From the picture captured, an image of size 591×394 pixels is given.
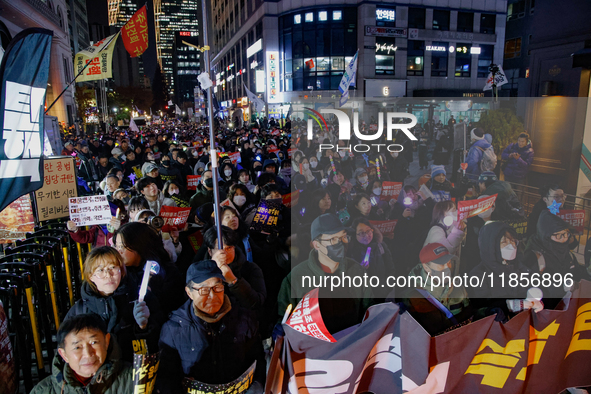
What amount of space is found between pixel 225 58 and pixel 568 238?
8002cm

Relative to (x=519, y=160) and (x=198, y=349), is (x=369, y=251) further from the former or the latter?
(x=519, y=160)

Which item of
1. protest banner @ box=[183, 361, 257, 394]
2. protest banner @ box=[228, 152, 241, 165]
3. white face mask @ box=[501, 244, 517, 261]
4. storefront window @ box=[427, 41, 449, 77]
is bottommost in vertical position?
protest banner @ box=[183, 361, 257, 394]

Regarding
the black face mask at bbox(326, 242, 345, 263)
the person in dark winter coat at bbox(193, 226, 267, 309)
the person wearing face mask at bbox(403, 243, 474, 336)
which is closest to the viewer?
the person wearing face mask at bbox(403, 243, 474, 336)

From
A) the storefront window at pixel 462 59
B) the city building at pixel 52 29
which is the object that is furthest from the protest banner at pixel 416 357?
Result: the storefront window at pixel 462 59

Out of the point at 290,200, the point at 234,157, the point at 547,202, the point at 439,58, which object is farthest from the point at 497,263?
the point at 439,58

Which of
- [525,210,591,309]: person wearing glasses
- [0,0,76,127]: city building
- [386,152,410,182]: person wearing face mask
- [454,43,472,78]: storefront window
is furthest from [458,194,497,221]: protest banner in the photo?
[454,43,472,78]: storefront window

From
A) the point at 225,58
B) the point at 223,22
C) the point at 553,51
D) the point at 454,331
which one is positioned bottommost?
the point at 454,331

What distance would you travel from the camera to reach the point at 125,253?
397 centimetres

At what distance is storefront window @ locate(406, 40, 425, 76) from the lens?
40750mm

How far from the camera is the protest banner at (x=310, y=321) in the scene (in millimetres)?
3018

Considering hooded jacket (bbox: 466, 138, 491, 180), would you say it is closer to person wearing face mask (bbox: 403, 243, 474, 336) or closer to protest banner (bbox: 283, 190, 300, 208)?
protest banner (bbox: 283, 190, 300, 208)

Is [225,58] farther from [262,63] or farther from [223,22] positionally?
[262,63]

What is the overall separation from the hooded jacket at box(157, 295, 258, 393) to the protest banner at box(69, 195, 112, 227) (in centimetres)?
255

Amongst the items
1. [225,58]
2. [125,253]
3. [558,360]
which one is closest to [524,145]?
[558,360]
